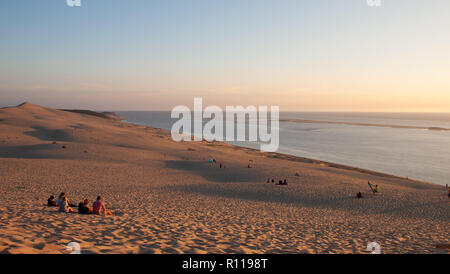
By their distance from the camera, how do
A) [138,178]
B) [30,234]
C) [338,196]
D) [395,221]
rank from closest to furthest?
1. [30,234]
2. [395,221]
3. [338,196]
4. [138,178]

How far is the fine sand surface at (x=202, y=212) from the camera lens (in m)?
7.83

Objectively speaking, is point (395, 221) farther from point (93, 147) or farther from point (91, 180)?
point (93, 147)

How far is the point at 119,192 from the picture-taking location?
17.1 metres

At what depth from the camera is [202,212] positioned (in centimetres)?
1298

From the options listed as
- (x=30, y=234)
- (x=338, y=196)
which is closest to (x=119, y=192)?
(x=30, y=234)

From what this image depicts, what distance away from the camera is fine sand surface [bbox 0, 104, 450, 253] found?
783 centimetres

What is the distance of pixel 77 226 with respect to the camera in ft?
28.0

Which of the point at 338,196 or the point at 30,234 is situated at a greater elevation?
the point at 30,234
